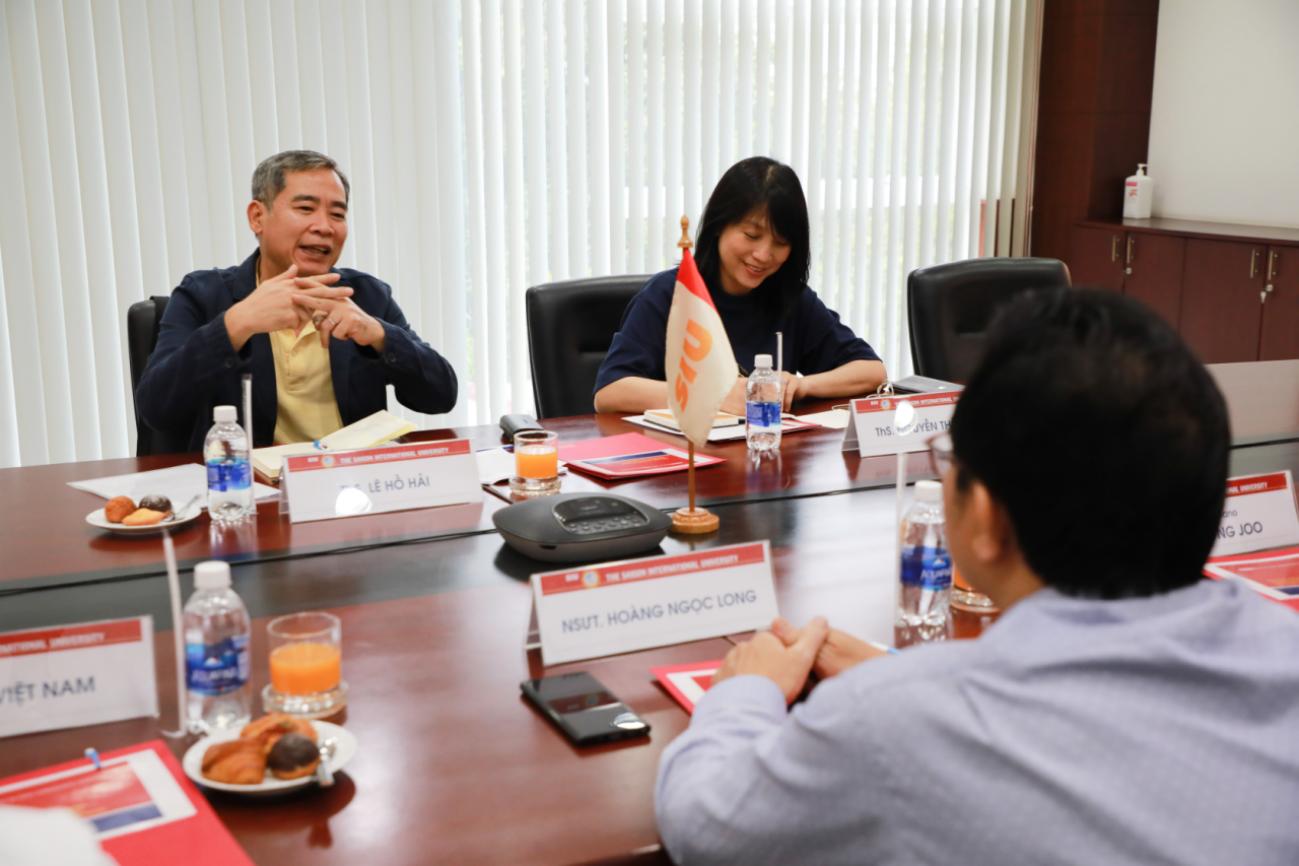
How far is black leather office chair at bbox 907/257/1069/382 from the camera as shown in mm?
3352

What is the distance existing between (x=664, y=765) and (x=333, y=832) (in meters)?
0.28

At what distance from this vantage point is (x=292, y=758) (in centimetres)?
114

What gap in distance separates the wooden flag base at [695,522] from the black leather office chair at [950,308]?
5.08 feet

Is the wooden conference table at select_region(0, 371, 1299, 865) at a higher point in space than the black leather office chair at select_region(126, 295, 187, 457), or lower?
lower

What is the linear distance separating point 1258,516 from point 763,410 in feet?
2.89

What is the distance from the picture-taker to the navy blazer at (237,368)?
2480 mm

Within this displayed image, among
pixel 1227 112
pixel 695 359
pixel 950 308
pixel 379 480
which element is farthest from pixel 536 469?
pixel 1227 112

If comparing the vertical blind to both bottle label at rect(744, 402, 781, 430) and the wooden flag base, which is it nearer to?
bottle label at rect(744, 402, 781, 430)

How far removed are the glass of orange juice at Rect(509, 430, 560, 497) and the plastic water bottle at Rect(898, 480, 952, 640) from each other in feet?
2.41

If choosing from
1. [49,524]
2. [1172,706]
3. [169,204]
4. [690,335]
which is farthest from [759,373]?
[169,204]

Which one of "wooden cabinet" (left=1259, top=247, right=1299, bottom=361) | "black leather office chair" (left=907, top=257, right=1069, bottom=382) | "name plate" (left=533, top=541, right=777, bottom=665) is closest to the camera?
"name plate" (left=533, top=541, right=777, bottom=665)

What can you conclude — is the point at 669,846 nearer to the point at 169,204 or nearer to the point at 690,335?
the point at 690,335

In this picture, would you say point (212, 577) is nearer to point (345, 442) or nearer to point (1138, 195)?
point (345, 442)

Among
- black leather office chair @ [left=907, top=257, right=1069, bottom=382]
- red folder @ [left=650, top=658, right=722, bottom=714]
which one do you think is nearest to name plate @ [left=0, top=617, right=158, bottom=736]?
red folder @ [left=650, top=658, right=722, bottom=714]
